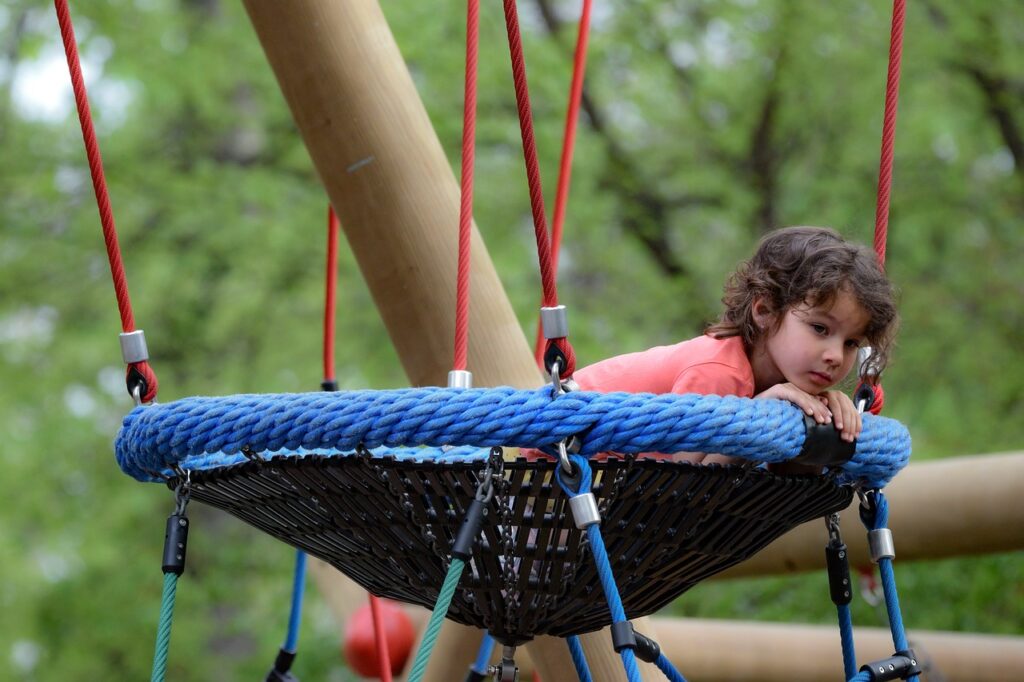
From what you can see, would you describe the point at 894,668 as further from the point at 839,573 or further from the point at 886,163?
the point at 886,163

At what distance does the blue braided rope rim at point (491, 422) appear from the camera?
2.50 ft

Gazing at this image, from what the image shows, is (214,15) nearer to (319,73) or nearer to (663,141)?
(663,141)

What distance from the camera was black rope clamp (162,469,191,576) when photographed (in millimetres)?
898

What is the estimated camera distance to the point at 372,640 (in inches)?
79.9

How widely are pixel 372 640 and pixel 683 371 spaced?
116cm

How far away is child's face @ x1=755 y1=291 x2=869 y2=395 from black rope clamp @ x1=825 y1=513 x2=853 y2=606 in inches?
4.6

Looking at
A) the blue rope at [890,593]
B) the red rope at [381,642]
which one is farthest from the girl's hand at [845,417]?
the red rope at [381,642]

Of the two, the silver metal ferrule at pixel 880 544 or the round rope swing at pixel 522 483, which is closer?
the round rope swing at pixel 522 483

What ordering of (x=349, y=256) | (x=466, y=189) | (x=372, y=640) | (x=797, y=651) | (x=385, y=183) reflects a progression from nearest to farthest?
(x=466, y=189) → (x=385, y=183) → (x=797, y=651) → (x=372, y=640) → (x=349, y=256)

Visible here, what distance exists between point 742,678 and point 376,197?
1.05 m

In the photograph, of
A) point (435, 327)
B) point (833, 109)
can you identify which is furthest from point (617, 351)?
point (435, 327)

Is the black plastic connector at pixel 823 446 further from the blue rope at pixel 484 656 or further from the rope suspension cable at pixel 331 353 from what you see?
the rope suspension cable at pixel 331 353

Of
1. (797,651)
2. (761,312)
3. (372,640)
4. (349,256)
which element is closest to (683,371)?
(761,312)

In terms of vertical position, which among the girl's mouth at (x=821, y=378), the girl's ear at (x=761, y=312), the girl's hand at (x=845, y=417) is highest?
the girl's ear at (x=761, y=312)
